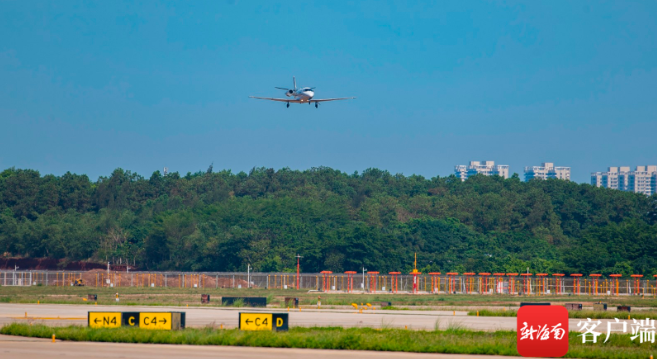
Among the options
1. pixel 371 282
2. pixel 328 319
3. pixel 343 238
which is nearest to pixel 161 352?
pixel 328 319

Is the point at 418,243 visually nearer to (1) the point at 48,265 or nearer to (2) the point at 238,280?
(2) the point at 238,280

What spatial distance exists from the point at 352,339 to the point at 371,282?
274 feet

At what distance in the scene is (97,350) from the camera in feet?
97.3

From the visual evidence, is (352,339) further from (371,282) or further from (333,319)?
(371,282)

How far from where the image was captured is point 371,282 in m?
115

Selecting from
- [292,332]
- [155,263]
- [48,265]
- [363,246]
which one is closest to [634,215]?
[363,246]

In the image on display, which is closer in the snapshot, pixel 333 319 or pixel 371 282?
pixel 333 319

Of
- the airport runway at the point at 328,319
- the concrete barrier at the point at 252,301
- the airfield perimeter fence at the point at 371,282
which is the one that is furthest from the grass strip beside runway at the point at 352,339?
Answer: the airfield perimeter fence at the point at 371,282

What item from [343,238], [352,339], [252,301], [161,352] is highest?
[343,238]

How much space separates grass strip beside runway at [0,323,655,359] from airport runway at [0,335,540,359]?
985mm

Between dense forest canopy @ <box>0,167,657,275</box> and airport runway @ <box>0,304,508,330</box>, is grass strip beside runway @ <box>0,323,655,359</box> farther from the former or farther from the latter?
dense forest canopy @ <box>0,167,657,275</box>

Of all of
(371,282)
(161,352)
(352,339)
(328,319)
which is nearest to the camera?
(161,352)

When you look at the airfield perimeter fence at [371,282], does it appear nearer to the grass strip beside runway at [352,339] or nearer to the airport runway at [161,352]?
the grass strip beside runway at [352,339]

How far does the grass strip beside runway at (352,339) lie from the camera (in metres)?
30.6
